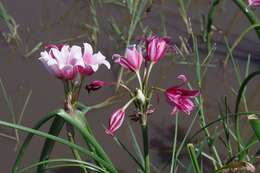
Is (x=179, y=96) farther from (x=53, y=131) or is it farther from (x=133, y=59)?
(x=53, y=131)

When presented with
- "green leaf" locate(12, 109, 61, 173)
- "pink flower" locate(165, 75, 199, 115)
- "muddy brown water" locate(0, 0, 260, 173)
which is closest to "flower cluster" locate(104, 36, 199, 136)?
"pink flower" locate(165, 75, 199, 115)

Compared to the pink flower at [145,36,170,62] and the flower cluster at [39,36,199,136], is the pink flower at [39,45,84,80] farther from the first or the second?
the pink flower at [145,36,170,62]

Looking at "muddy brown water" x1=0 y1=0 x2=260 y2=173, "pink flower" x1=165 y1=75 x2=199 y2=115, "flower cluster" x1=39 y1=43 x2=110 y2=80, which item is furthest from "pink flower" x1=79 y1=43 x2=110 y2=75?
"muddy brown water" x1=0 y1=0 x2=260 y2=173

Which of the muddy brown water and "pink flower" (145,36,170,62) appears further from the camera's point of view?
the muddy brown water

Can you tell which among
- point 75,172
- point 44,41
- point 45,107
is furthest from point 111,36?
point 75,172

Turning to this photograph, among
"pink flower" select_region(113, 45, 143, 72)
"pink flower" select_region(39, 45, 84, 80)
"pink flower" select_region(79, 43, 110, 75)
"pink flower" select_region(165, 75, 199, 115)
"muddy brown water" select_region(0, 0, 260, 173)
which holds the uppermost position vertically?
"pink flower" select_region(39, 45, 84, 80)

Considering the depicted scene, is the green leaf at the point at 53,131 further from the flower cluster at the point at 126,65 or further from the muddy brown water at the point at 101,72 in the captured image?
the muddy brown water at the point at 101,72

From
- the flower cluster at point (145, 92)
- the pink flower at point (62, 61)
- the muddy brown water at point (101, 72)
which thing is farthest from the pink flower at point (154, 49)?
the muddy brown water at point (101, 72)

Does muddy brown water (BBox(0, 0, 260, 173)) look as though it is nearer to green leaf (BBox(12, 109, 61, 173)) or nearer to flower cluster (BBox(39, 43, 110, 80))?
green leaf (BBox(12, 109, 61, 173))

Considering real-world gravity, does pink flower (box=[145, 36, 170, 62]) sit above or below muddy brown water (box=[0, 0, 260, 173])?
above
